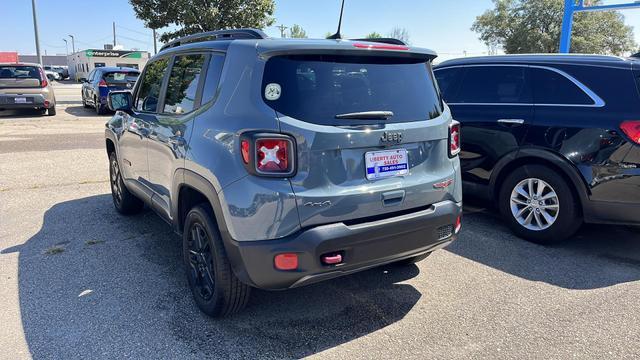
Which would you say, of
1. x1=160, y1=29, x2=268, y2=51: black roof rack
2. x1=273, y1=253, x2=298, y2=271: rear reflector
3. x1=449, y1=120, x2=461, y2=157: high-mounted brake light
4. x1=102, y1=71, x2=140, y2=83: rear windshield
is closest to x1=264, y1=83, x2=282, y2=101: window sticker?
x1=160, y1=29, x2=268, y2=51: black roof rack

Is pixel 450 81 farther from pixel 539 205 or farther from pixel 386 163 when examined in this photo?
pixel 386 163

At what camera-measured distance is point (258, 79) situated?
2.71 m

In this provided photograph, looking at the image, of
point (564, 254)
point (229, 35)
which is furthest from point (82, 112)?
point (564, 254)

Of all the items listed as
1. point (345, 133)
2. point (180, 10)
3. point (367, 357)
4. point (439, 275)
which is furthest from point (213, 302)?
point (180, 10)

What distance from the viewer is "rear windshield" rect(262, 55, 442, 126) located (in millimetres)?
2691

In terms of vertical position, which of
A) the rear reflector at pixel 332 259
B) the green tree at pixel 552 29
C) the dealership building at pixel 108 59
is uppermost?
the green tree at pixel 552 29

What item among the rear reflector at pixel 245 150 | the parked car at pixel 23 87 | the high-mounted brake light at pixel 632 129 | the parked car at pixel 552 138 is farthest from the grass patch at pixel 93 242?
the parked car at pixel 23 87

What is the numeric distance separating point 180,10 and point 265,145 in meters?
18.8

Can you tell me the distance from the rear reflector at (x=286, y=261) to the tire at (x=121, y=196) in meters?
3.02

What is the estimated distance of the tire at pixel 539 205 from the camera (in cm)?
435

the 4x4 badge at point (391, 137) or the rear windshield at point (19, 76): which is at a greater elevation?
the rear windshield at point (19, 76)

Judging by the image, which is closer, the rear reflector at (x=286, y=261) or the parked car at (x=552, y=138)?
the rear reflector at (x=286, y=261)

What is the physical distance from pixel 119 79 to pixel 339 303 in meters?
14.9

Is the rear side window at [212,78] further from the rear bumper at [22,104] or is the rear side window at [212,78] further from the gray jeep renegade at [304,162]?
the rear bumper at [22,104]
